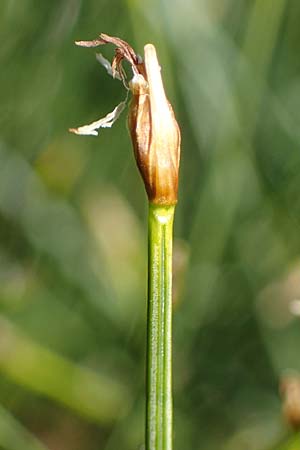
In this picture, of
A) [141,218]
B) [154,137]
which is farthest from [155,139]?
[141,218]

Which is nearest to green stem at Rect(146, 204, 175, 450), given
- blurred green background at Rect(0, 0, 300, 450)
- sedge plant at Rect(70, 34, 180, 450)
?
sedge plant at Rect(70, 34, 180, 450)

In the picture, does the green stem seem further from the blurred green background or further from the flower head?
the blurred green background

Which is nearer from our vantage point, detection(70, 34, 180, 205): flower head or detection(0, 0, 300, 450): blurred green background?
detection(70, 34, 180, 205): flower head

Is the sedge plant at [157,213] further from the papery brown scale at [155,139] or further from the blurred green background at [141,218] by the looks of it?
the blurred green background at [141,218]

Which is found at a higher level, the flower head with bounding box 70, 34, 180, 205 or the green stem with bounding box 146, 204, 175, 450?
the flower head with bounding box 70, 34, 180, 205

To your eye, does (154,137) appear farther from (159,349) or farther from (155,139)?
(159,349)

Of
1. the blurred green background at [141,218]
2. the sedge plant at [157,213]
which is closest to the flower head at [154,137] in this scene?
the sedge plant at [157,213]

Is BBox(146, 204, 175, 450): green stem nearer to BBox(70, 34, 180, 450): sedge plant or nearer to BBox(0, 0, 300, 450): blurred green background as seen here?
BBox(70, 34, 180, 450): sedge plant
